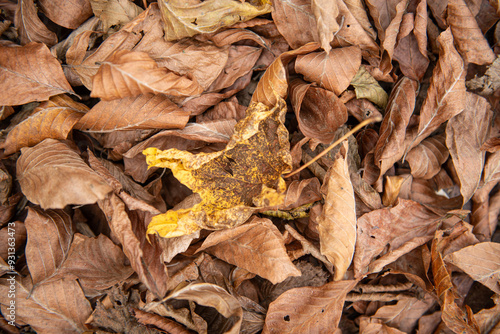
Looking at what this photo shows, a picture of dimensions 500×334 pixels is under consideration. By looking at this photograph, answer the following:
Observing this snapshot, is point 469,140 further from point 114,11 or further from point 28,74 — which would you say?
point 28,74

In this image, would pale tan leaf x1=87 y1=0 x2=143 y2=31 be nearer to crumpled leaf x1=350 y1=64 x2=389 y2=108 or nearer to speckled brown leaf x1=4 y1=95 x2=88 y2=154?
speckled brown leaf x1=4 y1=95 x2=88 y2=154

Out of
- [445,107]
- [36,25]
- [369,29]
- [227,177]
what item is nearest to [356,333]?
[227,177]

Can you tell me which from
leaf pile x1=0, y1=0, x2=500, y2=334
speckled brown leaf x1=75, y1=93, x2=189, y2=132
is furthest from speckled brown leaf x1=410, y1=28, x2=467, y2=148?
speckled brown leaf x1=75, y1=93, x2=189, y2=132

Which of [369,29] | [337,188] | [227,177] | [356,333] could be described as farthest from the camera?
[356,333]

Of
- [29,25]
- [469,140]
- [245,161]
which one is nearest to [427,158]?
[469,140]

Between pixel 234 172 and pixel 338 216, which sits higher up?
pixel 234 172

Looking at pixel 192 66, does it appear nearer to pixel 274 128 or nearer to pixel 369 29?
pixel 274 128
